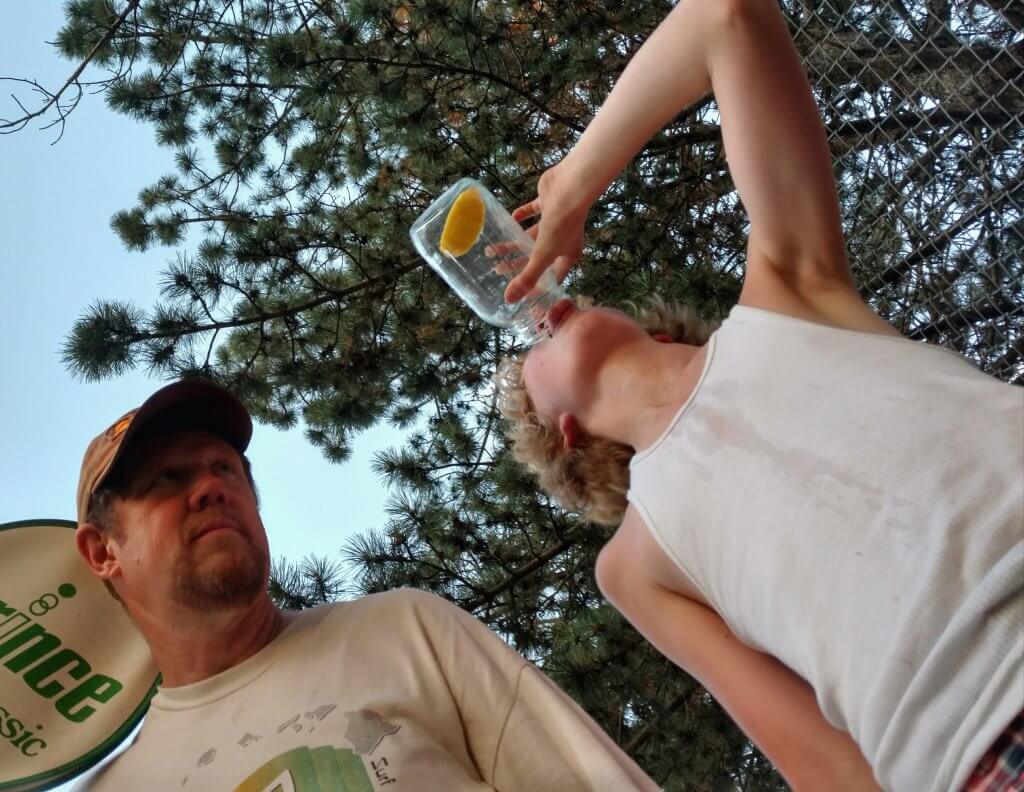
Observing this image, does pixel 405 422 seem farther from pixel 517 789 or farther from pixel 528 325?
pixel 517 789

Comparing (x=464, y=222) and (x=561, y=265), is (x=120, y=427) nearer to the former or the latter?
(x=464, y=222)

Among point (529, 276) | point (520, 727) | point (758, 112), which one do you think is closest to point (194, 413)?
point (529, 276)

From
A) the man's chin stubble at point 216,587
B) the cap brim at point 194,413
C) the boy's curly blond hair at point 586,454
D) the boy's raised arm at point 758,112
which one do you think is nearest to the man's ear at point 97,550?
the cap brim at point 194,413

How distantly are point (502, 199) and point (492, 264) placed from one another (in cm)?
139

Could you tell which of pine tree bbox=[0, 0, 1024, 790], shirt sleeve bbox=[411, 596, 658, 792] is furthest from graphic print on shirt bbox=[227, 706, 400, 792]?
pine tree bbox=[0, 0, 1024, 790]

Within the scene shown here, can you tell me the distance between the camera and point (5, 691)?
1.63 meters

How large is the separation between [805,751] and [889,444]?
0.42 m

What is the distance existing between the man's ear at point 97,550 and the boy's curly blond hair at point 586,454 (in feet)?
2.69

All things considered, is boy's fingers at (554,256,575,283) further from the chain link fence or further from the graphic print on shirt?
the chain link fence

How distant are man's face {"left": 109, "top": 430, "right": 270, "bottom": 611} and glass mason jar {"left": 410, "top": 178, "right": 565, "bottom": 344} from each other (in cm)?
62

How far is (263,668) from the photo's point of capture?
1312 millimetres

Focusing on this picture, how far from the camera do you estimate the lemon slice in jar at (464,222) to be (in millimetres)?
1580

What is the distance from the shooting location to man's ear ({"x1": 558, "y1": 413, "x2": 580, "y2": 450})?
4.77 feet

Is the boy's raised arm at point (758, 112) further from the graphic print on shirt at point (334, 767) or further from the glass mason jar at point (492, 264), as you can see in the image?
the graphic print on shirt at point (334, 767)
